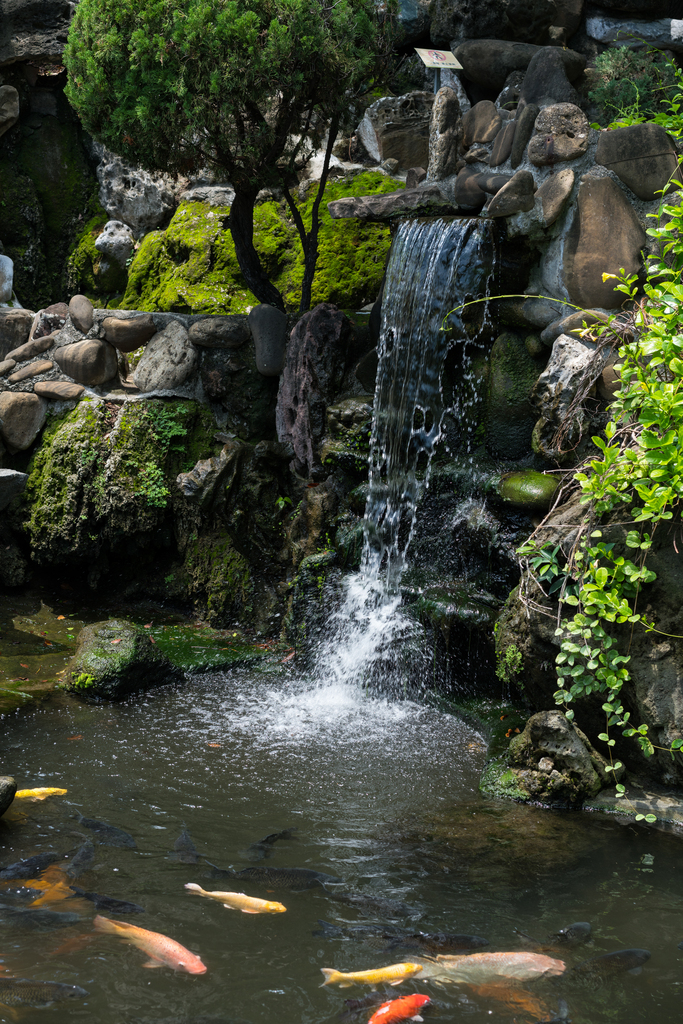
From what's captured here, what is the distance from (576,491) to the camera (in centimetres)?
477

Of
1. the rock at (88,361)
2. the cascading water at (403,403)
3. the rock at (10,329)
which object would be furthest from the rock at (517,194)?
the rock at (10,329)

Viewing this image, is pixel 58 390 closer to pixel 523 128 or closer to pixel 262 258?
pixel 262 258

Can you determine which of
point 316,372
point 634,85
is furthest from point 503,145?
point 316,372

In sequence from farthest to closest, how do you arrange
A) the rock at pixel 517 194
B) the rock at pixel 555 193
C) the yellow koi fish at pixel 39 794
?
the rock at pixel 517 194 < the rock at pixel 555 193 < the yellow koi fish at pixel 39 794

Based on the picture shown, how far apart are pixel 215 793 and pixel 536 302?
4259 millimetres

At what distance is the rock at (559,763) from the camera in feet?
14.0

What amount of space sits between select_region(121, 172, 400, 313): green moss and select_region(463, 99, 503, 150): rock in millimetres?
1776

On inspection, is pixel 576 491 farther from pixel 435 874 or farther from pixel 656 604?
pixel 435 874

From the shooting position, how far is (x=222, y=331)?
26.0 feet

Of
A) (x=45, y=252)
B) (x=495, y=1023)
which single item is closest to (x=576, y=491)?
(x=495, y=1023)

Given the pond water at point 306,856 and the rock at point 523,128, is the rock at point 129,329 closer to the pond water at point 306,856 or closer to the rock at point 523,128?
the rock at point 523,128

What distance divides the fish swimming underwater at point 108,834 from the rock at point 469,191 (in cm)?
555

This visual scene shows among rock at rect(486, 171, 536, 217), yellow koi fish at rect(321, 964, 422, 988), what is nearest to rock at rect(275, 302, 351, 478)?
rock at rect(486, 171, 536, 217)

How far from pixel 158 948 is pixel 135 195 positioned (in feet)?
31.6
